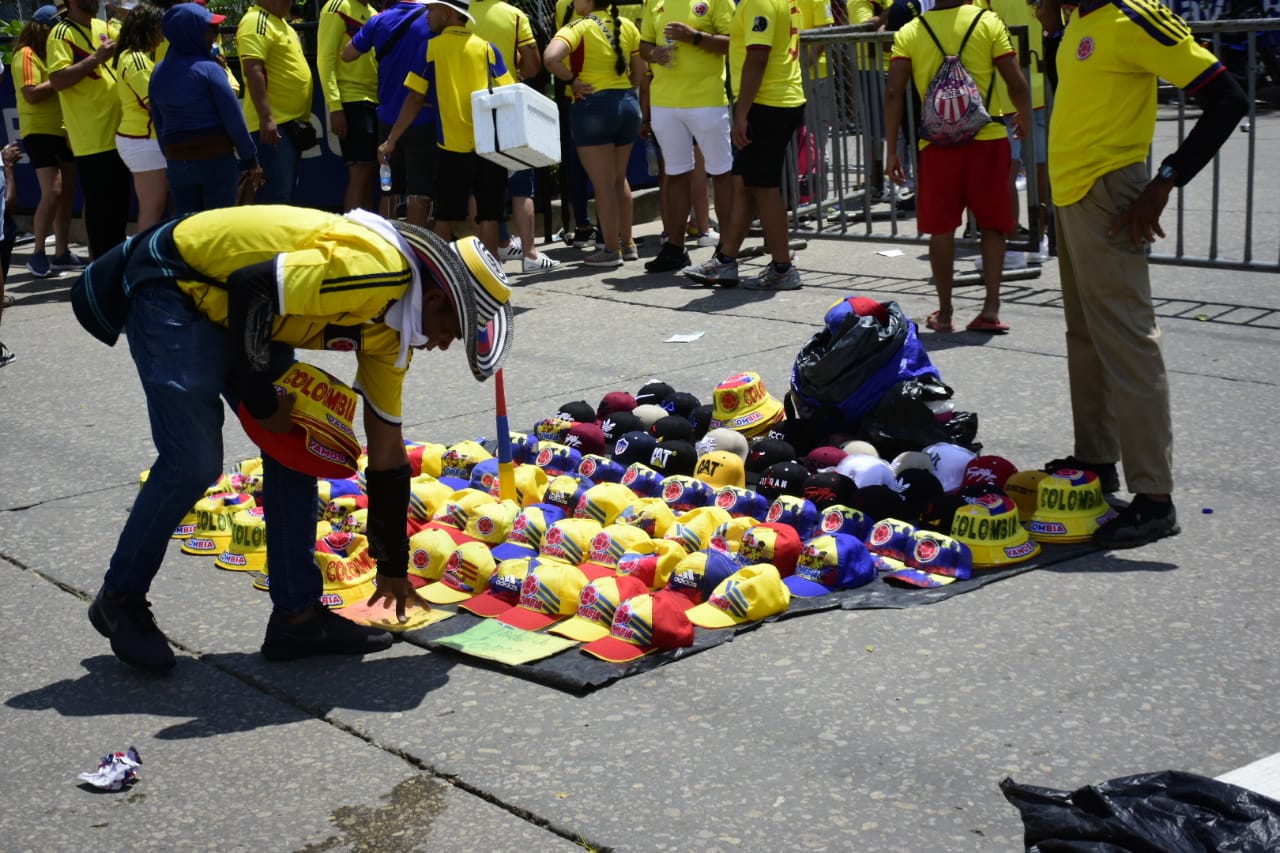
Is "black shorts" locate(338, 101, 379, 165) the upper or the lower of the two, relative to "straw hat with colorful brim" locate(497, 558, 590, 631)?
upper

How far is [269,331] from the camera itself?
4043 mm

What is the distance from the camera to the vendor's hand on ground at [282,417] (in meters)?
4.20

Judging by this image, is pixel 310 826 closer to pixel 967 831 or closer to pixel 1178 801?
pixel 967 831

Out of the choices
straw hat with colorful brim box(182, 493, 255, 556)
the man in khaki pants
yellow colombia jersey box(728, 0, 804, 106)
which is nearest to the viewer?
the man in khaki pants

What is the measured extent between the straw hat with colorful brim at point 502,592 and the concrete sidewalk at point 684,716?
0.32 meters

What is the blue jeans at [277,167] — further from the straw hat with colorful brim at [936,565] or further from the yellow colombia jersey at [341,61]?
the straw hat with colorful brim at [936,565]

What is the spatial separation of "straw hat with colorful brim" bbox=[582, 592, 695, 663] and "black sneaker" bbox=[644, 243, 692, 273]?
6.73 metres

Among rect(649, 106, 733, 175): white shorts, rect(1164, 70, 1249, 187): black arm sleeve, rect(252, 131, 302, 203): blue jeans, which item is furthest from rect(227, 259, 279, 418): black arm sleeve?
rect(252, 131, 302, 203): blue jeans

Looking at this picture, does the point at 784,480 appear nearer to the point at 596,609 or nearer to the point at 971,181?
the point at 596,609

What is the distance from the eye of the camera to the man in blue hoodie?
9484mm

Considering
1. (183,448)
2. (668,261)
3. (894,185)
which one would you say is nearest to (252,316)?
(183,448)

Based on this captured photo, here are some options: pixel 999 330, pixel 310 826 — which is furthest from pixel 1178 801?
pixel 999 330

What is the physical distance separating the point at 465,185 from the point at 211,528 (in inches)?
183

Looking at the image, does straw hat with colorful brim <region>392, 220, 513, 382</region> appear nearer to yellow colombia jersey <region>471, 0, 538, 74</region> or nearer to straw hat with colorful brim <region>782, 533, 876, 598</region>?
straw hat with colorful brim <region>782, 533, 876, 598</region>
